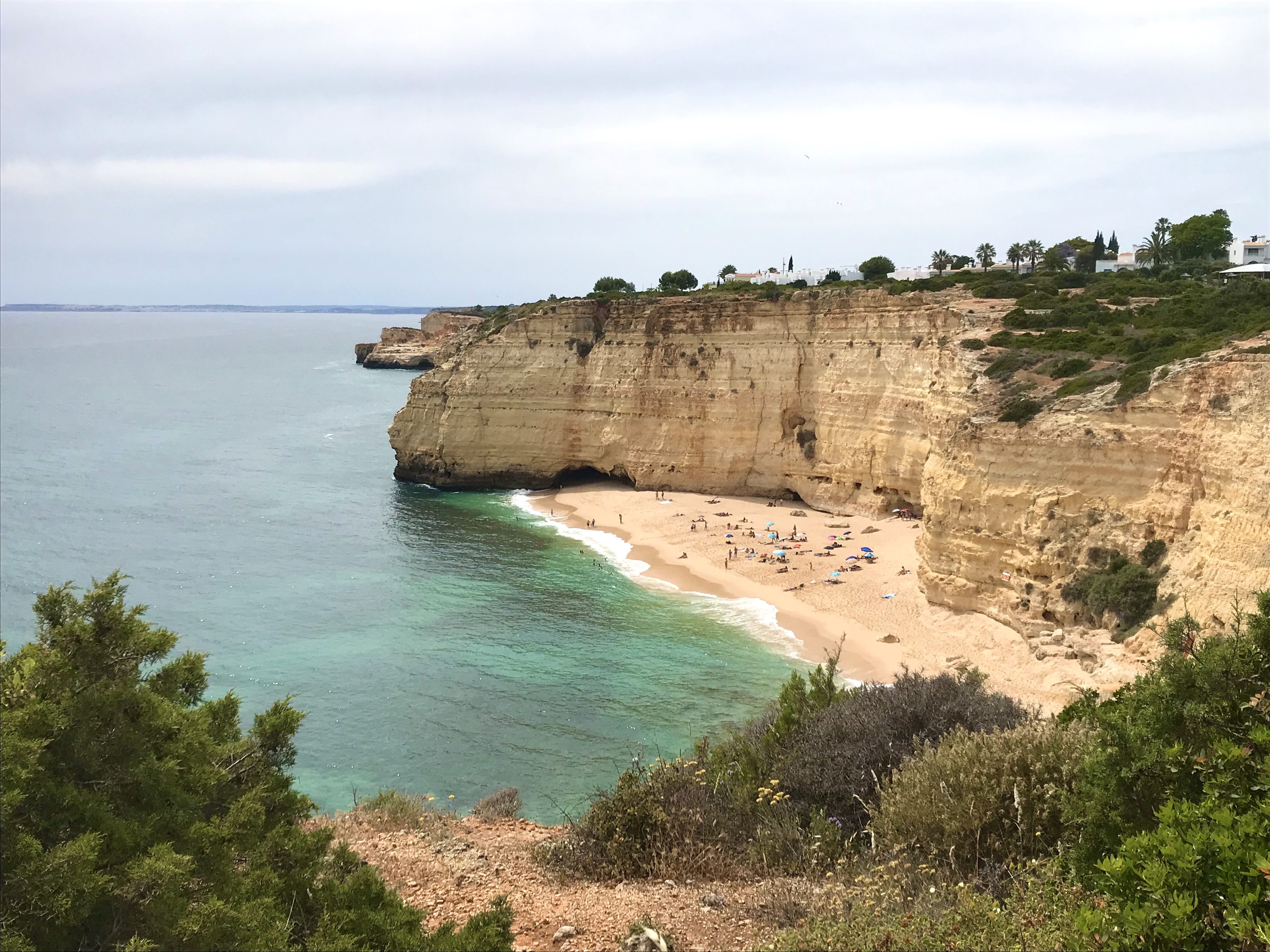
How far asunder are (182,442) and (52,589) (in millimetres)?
68731

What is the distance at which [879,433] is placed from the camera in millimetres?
39188

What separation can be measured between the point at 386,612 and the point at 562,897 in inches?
924

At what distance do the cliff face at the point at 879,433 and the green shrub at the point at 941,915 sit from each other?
14.9 m

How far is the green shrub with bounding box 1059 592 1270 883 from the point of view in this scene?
6.48 meters

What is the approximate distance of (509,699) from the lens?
23.4 metres


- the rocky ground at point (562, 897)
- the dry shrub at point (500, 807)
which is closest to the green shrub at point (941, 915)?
the rocky ground at point (562, 897)

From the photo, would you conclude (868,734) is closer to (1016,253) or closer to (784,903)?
(784,903)

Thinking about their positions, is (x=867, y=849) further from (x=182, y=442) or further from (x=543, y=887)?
(x=182, y=442)

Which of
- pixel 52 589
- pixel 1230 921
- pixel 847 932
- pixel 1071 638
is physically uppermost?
pixel 52 589

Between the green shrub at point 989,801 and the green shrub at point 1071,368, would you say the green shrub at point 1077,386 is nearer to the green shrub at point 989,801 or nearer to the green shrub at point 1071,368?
the green shrub at point 1071,368

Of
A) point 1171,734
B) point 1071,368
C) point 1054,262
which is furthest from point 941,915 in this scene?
point 1054,262

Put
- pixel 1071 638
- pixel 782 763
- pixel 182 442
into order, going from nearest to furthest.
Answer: pixel 782 763 → pixel 1071 638 → pixel 182 442

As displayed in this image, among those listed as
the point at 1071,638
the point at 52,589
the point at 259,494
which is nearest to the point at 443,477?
the point at 259,494

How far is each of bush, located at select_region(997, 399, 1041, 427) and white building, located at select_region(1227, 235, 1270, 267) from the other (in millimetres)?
46781
